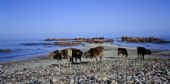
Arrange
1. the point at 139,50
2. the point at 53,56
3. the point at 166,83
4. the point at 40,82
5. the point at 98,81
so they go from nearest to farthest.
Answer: the point at 166,83, the point at 98,81, the point at 40,82, the point at 53,56, the point at 139,50

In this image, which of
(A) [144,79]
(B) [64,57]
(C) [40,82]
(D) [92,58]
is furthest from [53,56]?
(A) [144,79]

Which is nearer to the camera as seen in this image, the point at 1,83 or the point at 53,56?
the point at 1,83

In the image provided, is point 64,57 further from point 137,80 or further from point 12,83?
point 137,80

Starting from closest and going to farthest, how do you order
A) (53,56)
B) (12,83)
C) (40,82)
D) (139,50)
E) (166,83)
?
(166,83) → (40,82) → (12,83) → (53,56) → (139,50)

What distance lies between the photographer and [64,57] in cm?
2428

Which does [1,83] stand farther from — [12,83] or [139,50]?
[139,50]

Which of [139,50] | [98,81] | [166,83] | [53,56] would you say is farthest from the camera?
[139,50]

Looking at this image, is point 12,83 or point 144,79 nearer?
point 144,79

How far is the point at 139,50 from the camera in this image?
84.6ft

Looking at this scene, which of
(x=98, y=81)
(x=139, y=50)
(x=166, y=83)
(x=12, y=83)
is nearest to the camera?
(x=166, y=83)

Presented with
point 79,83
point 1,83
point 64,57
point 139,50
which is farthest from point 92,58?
point 79,83

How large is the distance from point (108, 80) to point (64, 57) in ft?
44.1

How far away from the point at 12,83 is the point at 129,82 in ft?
19.1

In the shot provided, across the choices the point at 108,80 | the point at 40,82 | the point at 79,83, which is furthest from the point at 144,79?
the point at 40,82
